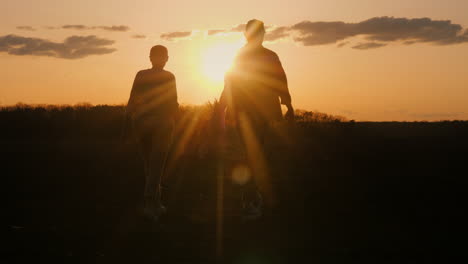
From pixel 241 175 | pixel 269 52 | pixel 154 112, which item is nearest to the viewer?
pixel 154 112

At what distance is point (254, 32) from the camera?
9711 millimetres

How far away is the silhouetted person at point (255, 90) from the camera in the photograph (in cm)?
970

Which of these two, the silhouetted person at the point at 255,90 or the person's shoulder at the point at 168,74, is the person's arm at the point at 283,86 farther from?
the person's shoulder at the point at 168,74

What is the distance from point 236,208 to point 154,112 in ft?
6.64

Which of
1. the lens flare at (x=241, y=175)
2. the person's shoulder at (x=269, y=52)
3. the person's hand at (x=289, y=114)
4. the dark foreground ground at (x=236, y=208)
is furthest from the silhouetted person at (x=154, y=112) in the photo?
the person's hand at (x=289, y=114)

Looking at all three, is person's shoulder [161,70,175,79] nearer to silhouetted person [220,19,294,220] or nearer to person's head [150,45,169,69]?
person's head [150,45,169,69]

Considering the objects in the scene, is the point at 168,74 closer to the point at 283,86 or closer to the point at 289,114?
the point at 283,86

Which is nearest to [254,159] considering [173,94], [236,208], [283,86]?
[283,86]

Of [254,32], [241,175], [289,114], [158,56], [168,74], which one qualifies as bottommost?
[241,175]

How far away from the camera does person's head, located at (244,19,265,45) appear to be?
9719 millimetres

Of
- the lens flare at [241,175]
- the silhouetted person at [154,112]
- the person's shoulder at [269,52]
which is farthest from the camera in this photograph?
the lens flare at [241,175]

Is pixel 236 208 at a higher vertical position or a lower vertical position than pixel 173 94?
lower

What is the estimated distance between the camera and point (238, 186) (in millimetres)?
13227

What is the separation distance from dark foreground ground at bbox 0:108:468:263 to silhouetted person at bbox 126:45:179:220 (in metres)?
0.44
